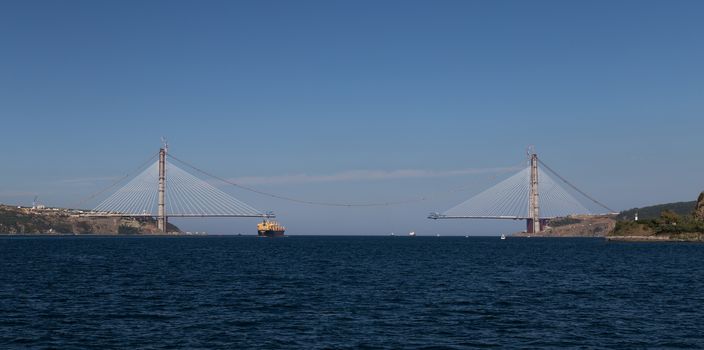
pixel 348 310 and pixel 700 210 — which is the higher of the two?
pixel 700 210

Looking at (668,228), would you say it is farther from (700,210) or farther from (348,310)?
(348,310)

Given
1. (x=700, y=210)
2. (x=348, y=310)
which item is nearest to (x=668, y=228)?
(x=700, y=210)

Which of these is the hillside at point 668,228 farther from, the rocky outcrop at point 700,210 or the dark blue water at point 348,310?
the dark blue water at point 348,310

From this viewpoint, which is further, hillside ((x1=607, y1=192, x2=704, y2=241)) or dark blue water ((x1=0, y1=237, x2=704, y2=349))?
hillside ((x1=607, y1=192, x2=704, y2=241))

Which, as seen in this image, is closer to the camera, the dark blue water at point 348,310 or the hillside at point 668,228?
the dark blue water at point 348,310

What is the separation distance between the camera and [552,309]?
3794 cm

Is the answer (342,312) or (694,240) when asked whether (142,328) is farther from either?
(694,240)

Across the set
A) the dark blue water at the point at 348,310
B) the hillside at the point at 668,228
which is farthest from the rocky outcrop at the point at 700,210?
the dark blue water at the point at 348,310

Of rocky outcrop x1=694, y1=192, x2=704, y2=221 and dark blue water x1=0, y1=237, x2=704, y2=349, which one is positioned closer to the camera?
dark blue water x1=0, y1=237, x2=704, y2=349

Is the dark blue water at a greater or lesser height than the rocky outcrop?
lesser

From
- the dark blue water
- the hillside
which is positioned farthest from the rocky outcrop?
the dark blue water

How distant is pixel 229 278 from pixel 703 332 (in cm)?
3845

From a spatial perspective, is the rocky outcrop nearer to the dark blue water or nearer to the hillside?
the hillside

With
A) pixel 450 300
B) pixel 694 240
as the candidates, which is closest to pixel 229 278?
pixel 450 300
